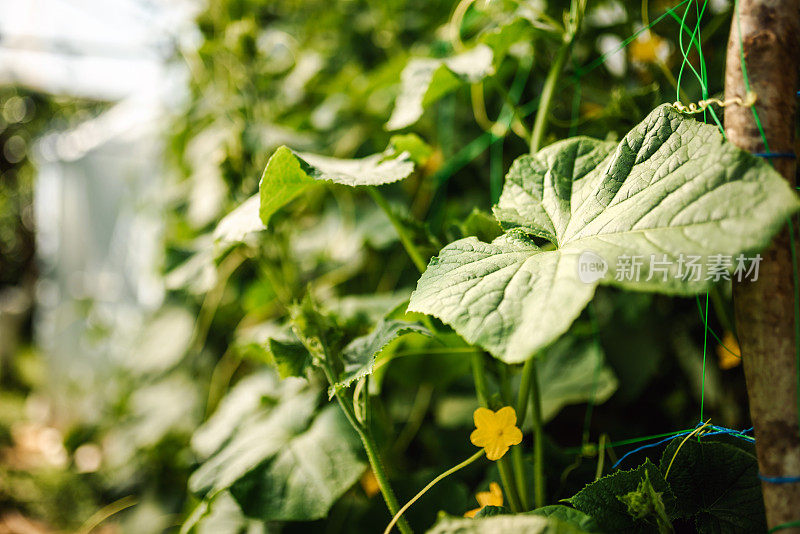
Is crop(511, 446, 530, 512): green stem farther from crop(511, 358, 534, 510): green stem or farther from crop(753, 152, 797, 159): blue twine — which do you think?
crop(753, 152, 797, 159): blue twine

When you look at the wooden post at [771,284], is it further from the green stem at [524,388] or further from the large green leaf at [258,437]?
the large green leaf at [258,437]

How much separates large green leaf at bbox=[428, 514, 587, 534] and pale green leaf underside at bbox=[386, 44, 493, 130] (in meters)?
0.55

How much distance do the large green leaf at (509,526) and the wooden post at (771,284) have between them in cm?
18

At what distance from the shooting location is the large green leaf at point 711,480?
0.58m

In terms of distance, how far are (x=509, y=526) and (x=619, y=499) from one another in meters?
0.15

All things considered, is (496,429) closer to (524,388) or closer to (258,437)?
(524,388)

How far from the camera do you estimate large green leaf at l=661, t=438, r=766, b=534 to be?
1.90 feet

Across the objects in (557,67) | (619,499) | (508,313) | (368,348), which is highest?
(557,67)

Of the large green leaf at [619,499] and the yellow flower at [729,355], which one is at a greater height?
the large green leaf at [619,499]

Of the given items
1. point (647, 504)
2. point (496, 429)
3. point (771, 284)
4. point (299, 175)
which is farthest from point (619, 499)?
point (299, 175)

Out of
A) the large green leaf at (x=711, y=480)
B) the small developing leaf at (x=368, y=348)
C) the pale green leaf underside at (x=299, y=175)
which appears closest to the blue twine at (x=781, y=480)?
the large green leaf at (x=711, y=480)

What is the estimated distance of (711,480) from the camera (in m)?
0.60

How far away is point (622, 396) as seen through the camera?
1.11 m
